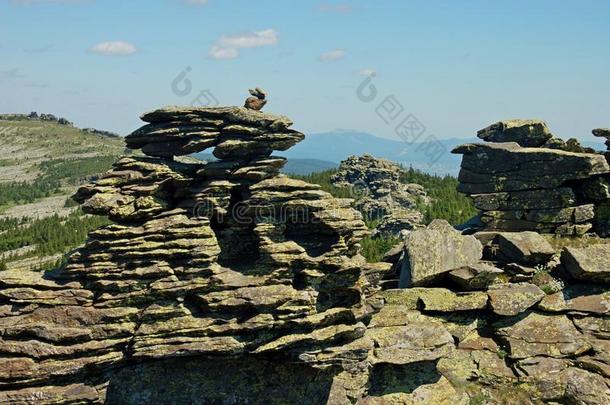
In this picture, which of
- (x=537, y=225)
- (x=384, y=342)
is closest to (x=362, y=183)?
(x=537, y=225)

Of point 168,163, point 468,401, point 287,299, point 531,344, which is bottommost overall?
point 468,401

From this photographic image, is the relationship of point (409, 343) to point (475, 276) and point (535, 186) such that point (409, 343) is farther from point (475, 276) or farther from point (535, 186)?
point (535, 186)

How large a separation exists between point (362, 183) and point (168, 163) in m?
129

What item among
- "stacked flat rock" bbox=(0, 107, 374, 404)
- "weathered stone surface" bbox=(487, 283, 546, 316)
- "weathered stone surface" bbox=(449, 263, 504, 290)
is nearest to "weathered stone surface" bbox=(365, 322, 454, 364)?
"stacked flat rock" bbox=(0, 107, 374, 404)

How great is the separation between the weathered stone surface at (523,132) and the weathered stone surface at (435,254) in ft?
44.0

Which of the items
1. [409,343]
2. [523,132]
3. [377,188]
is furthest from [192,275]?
[377,188]

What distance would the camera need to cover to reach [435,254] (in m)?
37.9

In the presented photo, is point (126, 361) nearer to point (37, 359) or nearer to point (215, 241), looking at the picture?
point (37, 359)

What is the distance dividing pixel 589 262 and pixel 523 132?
14.6m

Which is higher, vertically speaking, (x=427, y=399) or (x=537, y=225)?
(x=537, y=225)

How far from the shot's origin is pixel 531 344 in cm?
3428

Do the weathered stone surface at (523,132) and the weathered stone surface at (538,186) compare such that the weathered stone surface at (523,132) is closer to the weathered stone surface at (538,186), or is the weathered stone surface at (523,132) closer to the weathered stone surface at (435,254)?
the weathered stone surface at (538,186)

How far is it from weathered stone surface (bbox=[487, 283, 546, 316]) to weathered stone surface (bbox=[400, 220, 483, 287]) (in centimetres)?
312

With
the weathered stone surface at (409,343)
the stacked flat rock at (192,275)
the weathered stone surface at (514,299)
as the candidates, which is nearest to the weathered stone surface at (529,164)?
the weathered stone surface at (514,299)
